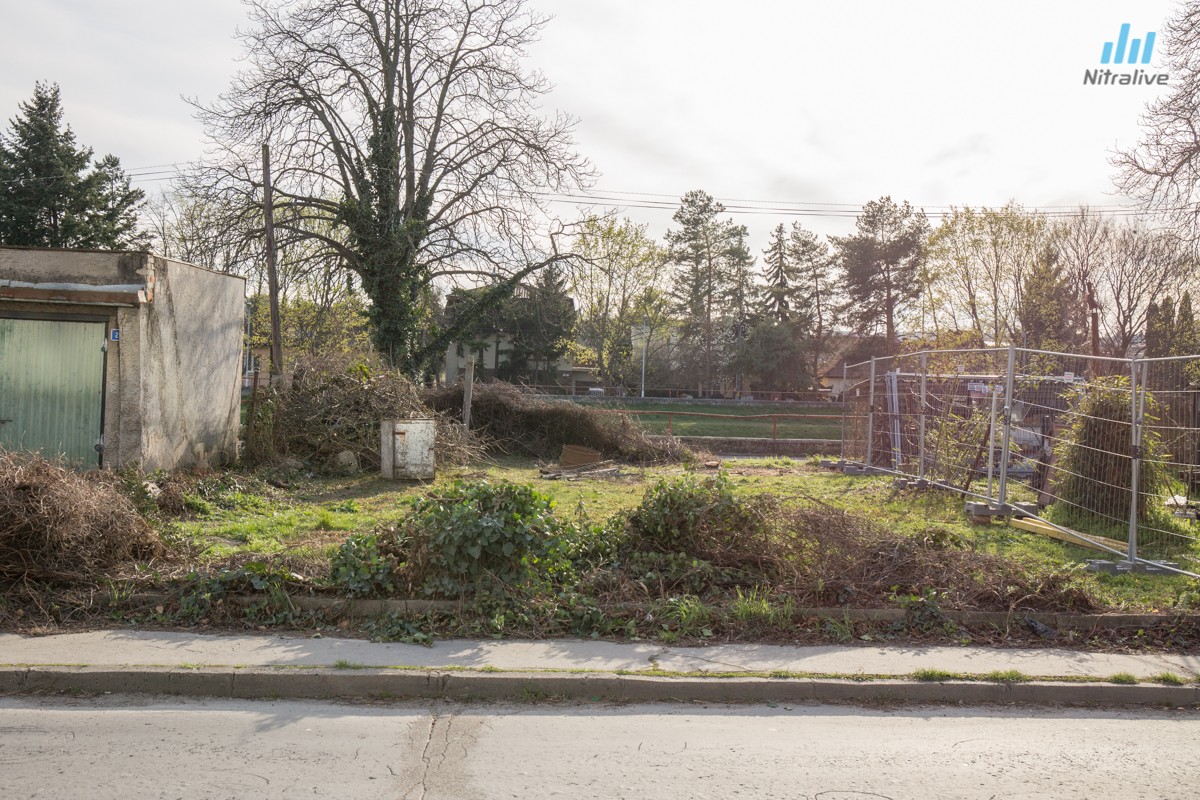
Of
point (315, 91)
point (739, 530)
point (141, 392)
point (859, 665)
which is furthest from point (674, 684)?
point (315, 91)

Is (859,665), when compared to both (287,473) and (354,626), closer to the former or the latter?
(354,626)

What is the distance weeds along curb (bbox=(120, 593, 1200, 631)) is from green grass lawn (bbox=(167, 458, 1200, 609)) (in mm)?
419

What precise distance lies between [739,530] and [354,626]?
142 inches

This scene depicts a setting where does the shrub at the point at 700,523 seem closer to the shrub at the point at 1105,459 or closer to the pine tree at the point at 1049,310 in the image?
the shrub at the point at 1105,459

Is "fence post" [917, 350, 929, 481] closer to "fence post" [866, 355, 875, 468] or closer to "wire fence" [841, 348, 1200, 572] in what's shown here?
"wire fence" [841, 348, 1200, 572]

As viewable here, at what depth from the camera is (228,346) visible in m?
→ 14.9

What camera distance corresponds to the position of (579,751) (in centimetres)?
461

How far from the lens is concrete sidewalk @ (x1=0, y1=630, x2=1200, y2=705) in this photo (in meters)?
5.42

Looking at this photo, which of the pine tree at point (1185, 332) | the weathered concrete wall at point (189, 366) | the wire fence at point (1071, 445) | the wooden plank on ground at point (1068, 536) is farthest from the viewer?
the pine tree at point (1185, 332)

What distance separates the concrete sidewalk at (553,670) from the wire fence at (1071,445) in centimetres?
358

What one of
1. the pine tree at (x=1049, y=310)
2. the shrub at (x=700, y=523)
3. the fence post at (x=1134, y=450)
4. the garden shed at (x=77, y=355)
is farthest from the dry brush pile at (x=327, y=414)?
the pine tree at (x=1049, y=310)

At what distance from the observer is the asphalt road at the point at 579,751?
412 centimetres

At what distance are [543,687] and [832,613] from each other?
272 centimetres

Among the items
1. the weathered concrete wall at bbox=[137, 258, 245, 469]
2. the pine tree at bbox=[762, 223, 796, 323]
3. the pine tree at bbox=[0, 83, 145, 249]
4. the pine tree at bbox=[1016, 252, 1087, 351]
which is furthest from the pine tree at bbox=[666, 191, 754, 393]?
the weathered concrete wall at bbox=[137, 258, 245, 469]
